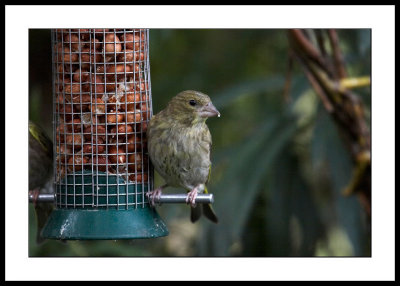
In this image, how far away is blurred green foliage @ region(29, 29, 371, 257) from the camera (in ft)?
20.4

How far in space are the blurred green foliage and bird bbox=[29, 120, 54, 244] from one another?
1.05 feet

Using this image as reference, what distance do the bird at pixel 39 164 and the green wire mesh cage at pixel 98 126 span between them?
29.0 inches

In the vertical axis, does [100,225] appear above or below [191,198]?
below

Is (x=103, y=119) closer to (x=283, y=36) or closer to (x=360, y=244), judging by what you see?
(x=360, y=244)

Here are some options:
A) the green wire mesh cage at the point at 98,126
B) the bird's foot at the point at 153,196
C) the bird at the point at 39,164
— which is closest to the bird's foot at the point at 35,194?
the bird at the point at 39,164

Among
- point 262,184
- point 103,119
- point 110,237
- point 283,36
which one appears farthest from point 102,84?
point 283,36

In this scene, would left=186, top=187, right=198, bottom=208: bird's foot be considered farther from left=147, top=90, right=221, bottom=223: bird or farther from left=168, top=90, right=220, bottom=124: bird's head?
left=168, top=90, right=220, bottom=124: bird's head

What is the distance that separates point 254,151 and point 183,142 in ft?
5.66

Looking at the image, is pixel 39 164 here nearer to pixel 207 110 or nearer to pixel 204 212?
pixel 204 212

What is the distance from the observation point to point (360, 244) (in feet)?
20.1

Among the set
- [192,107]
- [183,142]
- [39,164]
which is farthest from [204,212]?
[39,164]

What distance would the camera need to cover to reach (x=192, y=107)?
16.3ft

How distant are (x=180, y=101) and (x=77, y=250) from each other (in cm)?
167

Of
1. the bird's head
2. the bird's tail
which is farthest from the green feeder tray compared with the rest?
the bird's tail
